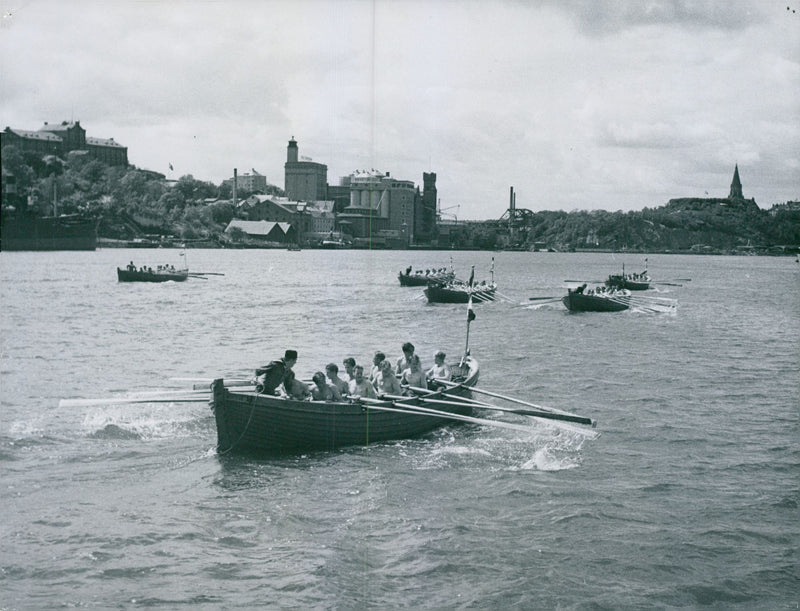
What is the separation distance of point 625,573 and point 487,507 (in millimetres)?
3460

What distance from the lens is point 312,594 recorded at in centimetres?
1225

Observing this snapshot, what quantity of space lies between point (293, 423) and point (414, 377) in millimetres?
4516

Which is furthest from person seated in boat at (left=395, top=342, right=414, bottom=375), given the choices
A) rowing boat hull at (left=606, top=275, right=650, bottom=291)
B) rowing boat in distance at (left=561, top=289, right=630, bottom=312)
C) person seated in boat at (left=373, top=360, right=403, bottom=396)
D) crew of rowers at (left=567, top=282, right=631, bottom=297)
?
rowing boat hull at (left=606, top=275, right=650, bottom=291)

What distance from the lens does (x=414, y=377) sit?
21625 mm

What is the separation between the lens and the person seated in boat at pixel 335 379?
18703mm

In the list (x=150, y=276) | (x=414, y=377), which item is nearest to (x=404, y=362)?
(x=414, y=377)

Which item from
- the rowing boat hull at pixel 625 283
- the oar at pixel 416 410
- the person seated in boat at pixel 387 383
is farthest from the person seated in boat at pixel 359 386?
the rowing boat hull at pixel 625 283

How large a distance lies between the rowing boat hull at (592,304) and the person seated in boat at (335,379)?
40.6m

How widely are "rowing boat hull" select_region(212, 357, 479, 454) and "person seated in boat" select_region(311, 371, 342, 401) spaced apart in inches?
17.2

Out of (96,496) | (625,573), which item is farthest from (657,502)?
(96,496)

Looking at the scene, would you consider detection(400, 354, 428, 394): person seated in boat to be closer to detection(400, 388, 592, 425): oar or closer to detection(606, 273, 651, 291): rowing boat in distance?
detection(400, 388, 592, 425): oar

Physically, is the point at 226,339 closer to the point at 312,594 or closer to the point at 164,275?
the point at 312,594

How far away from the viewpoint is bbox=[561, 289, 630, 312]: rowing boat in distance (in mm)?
58031

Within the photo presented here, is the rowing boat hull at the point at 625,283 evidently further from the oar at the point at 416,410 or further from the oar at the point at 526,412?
the oar at the point at 416,410
